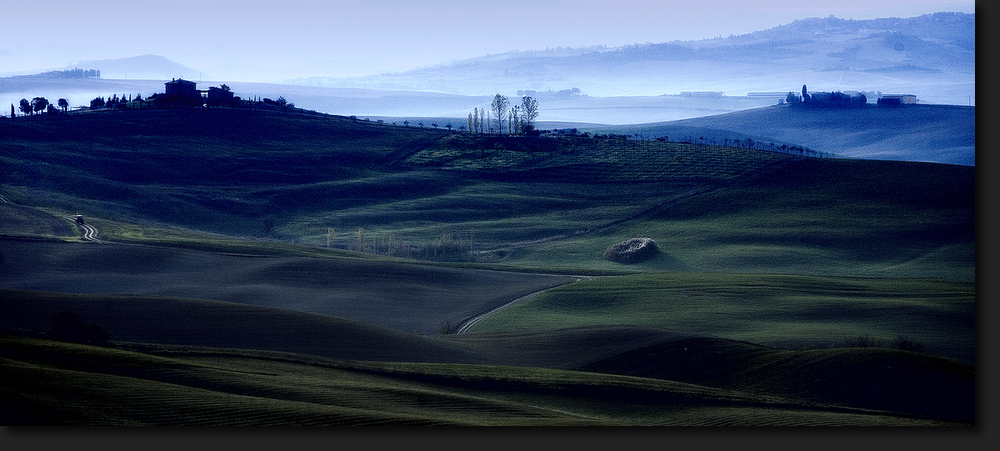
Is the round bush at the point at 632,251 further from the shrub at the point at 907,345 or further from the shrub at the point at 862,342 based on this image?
the shrub at the point at 907,345

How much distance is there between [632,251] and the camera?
66812 millimetres

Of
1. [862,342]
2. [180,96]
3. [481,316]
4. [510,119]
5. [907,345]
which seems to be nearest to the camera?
[907,345]

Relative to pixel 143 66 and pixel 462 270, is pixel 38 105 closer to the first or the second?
pixel 143 66

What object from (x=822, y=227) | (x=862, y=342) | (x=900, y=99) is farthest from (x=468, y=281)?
(x=900, y=99)

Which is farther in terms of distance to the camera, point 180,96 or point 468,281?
point 180,96

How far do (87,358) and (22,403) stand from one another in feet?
14.7

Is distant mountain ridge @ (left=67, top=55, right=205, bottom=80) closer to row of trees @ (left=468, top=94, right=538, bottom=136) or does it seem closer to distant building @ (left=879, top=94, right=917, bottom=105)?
row of trees @ (left=468, top=94, right=538, bottom=136)

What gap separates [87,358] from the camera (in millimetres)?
22266

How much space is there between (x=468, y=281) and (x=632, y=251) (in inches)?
786

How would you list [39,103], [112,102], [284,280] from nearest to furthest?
1. [284,280]
2. [39,103]
3. [112,102]

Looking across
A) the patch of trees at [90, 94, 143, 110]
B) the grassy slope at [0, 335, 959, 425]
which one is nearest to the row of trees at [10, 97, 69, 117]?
the patch of trees at [90, 94, 143, 110]

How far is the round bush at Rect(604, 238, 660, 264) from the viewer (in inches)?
2606

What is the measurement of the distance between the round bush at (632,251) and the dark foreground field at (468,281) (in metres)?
1.28

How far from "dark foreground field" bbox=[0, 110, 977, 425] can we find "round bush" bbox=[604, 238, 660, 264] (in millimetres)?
1277
